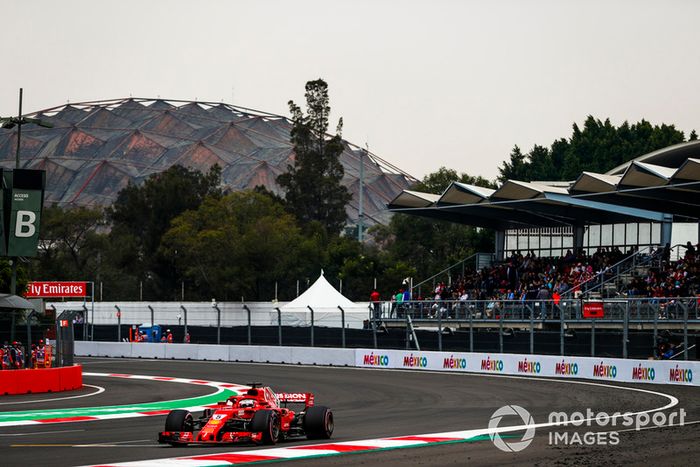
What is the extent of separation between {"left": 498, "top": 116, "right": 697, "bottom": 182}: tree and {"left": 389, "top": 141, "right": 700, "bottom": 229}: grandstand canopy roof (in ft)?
176

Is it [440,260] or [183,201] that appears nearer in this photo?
[440,260]

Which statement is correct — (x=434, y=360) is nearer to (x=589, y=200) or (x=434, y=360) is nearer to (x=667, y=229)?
(x=589, y=200)

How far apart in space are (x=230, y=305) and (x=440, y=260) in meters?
30.9

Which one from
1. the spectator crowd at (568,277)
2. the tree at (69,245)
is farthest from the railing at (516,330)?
the tree at (69,245)

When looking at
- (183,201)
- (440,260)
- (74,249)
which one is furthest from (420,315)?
(74,249)

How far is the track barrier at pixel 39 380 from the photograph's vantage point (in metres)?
28.0

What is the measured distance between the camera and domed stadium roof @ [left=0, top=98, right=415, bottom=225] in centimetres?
15462

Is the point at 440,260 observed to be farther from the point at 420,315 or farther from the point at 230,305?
the point at 420,315

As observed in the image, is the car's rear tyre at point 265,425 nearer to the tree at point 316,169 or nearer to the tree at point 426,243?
the tree at point 426,243

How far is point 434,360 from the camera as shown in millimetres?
38750

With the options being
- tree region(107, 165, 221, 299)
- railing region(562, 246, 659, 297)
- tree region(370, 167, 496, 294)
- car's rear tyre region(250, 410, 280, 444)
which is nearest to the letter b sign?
car's rear tyre region(250, 410, 280, 444)

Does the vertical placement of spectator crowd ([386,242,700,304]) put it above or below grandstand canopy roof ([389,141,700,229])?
below

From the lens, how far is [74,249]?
110 m

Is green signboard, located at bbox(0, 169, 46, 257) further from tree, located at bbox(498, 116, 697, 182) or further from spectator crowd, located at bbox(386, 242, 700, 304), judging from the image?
tree, located at bbox(498, 116, 697, 182)
